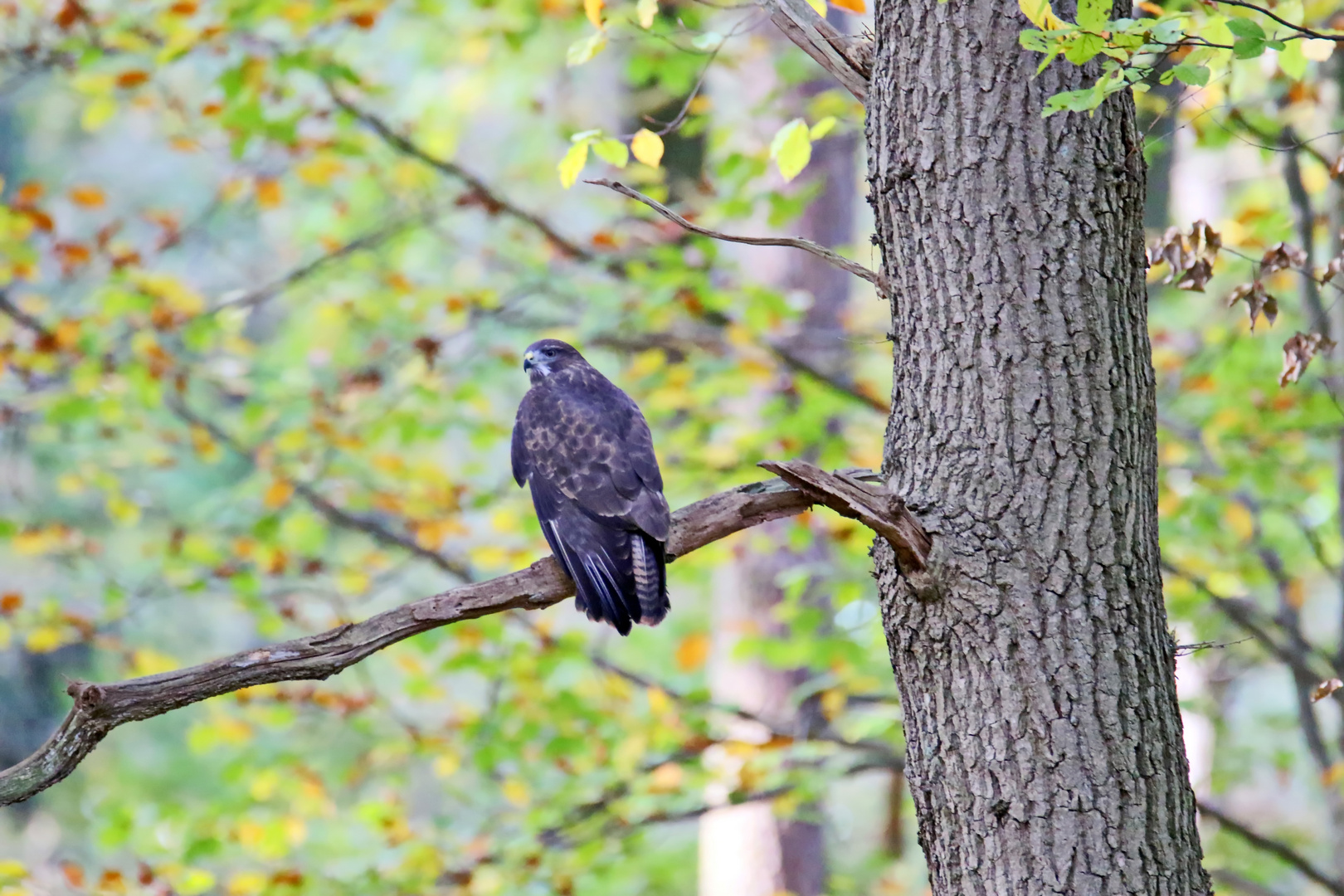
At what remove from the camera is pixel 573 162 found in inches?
123

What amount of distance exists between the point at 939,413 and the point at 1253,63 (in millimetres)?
3093

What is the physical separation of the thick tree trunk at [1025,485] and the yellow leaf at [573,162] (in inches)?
35.1

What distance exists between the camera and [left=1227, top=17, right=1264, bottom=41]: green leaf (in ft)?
7.01

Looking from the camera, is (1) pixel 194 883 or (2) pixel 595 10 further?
(1) pixel 194 883

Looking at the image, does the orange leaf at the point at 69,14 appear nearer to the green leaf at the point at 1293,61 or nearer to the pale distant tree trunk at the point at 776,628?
the pale distant tree trunk at the point at 776,628

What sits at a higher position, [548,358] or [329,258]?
[329,258]

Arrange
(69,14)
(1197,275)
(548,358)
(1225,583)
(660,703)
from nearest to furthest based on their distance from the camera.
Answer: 1. (1197,275)
2. (548,358)
3. (69,14)
4. (660,703)
5. (1225,583)

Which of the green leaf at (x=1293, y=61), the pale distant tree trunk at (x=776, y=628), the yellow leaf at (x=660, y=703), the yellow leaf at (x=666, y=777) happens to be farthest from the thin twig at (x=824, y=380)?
the green leaf at (x=1293, y=61)

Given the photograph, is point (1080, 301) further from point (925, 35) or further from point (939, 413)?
point (925, 35)

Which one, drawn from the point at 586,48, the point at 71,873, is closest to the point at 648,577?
the point at 586,48

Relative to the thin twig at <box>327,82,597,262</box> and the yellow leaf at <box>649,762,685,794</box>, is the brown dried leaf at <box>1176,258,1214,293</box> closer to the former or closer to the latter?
the yellow leaf at <box>649,762,685,794</box>

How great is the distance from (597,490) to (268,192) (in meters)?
4.09

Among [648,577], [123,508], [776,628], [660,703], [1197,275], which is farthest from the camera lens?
[776,628]

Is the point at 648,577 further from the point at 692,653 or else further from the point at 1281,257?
the point at 692,653
